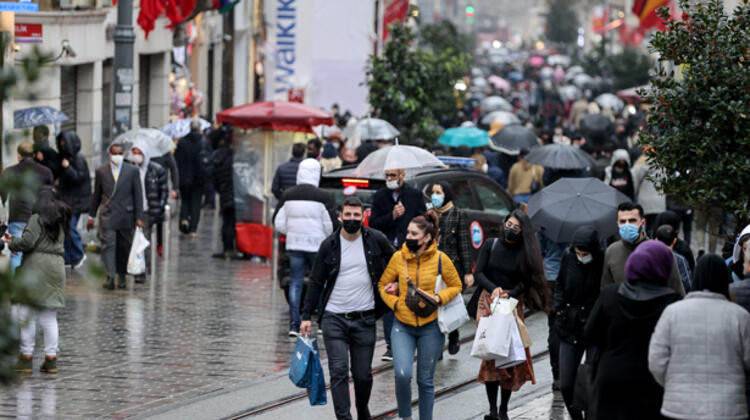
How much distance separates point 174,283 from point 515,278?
27.9 ft

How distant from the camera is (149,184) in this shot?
21.3 meters

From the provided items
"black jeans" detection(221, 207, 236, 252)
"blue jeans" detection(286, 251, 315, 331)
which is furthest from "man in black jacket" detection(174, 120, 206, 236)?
"blue jeans" detection(286, 251, 315, 331)

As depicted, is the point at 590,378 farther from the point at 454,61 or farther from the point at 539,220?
the point at 454,61

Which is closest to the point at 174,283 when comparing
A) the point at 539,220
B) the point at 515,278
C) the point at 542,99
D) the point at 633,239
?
the point at 539,220

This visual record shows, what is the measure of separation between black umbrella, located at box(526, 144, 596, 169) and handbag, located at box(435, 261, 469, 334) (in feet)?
34.4

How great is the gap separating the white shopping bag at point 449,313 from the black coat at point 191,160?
14178 mm

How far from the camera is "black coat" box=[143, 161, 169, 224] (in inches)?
838

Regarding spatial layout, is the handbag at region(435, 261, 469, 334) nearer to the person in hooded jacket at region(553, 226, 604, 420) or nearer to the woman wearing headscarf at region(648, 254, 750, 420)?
the person in hooded jacket at region(553, 226, 604, 420)

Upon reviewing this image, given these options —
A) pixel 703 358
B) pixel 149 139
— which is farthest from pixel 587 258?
pixel 149 139

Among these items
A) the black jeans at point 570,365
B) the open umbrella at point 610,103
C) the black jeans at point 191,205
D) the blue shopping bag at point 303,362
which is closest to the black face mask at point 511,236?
the black jeans at point 570,365

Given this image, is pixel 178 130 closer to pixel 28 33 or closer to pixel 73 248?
pixel 28 33

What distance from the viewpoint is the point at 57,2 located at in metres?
27.4

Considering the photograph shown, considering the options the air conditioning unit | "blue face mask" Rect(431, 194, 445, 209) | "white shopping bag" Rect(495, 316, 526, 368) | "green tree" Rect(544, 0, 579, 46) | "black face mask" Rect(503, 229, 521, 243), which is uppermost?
"green tree" Rect(544, 0, 579, 46)

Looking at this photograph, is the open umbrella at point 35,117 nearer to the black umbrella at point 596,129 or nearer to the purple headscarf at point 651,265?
the black umbrella at point 596,129
